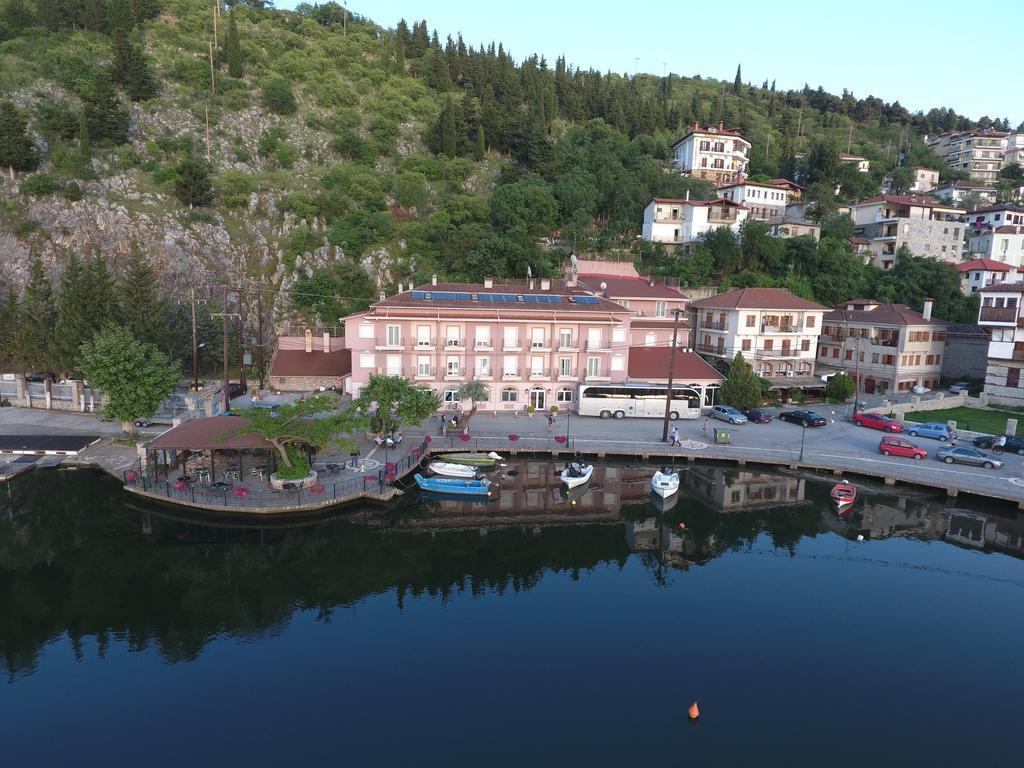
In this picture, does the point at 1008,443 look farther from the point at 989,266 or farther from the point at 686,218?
the point at 686,218

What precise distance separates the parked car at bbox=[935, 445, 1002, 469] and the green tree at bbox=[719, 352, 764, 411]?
47.1ft

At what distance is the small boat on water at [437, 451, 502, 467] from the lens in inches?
1539

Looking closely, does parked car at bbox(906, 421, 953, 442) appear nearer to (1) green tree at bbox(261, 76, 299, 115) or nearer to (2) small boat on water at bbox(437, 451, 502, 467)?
(2) small boat on water at bbox(437, 451, 502, 467)

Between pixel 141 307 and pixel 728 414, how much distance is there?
52721mm

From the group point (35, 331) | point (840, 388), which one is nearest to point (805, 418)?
point (840, 388)

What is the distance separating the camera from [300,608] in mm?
23328

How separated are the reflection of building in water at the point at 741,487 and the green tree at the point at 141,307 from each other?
45476 mm

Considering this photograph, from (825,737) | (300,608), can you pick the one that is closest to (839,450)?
(825,737)

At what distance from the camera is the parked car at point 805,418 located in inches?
1917

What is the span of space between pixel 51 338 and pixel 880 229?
101 meters

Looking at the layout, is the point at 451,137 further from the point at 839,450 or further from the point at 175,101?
the point at 839,450

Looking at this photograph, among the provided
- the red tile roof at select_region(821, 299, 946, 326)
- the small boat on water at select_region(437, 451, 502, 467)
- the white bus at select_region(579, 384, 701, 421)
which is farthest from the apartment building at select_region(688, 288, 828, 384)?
the small boat on water at select_region(437, 451, 502, 467)

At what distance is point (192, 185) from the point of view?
249 feet

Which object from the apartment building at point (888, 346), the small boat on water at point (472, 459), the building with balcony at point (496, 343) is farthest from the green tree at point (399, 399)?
the apartment building at point (888, 346)
